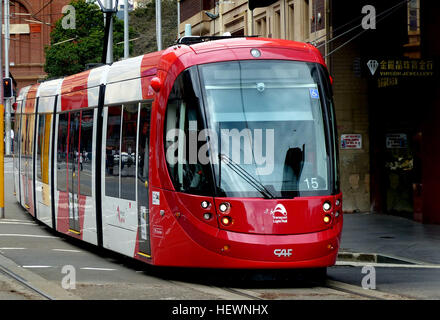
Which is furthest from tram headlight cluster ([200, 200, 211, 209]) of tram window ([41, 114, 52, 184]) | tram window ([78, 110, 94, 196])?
tram window ([41, 114, 52, 184])

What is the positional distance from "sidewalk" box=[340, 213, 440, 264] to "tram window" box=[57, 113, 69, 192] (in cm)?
519

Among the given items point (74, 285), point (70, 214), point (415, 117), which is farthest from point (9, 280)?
point (415, 117)

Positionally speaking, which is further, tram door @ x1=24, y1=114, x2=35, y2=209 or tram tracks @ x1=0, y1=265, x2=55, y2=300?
tram door @ x1=24, y1=114, x2=35, y2=209

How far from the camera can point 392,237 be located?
2025cm

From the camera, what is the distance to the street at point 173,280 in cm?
1112

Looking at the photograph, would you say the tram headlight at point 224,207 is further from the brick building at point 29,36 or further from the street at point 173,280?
the brick building at point 29,36

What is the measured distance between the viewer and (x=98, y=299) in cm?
1048

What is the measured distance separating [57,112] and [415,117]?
912 cm

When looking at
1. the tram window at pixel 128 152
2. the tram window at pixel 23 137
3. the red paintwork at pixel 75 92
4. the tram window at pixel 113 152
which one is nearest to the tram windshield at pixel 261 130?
the tram window at pixel 128 152

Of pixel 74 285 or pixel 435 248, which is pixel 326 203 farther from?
pixel 435 248

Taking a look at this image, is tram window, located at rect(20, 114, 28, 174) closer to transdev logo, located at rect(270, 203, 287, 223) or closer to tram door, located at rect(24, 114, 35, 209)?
tram door, located at rect(24, 114, 35, 209)

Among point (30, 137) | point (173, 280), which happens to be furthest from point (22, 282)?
point (30, 137)

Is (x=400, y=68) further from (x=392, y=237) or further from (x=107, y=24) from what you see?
(x=107, y=24)

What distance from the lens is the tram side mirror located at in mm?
13055
